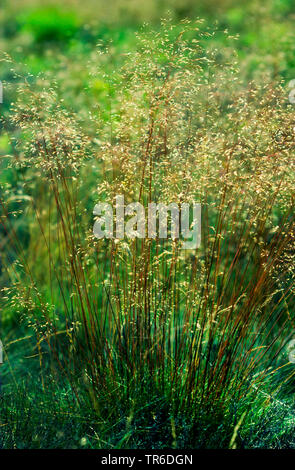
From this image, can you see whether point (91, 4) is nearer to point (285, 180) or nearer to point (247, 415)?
point (285, 180)

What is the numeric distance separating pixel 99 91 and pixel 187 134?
8.28ft

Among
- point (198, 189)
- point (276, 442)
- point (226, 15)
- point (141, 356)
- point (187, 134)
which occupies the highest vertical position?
point (226, 15)

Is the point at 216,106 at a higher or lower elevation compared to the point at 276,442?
higher

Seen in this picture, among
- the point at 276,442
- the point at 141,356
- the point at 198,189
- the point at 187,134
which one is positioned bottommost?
the point at 276,442

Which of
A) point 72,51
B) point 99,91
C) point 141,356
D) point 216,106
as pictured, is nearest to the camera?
point 141,356

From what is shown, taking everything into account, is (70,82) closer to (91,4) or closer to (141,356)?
(141,356)

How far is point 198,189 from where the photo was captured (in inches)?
77.5

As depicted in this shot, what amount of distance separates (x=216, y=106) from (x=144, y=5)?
4.33m

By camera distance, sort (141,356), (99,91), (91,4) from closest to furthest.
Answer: (141,356) < (99,91) < (91,4)

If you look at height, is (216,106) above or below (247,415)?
above
